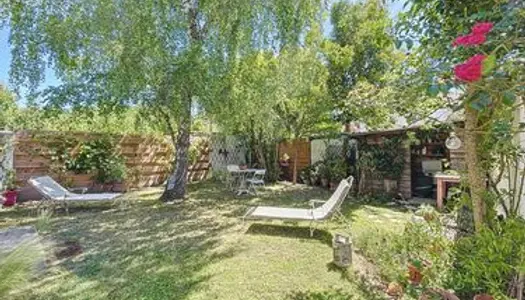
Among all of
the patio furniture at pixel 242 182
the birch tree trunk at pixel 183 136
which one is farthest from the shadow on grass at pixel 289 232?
the patio furniture at pixel 242 182

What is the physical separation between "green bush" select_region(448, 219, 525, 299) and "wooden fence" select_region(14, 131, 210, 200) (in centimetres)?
948

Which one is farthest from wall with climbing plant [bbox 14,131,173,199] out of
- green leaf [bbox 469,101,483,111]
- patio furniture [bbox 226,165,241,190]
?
green leaf [bbox 469,101,483,111]

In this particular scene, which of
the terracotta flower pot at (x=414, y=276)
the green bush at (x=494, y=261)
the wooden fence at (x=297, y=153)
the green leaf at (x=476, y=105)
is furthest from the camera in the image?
the wooden fence at (x=297, y=153)

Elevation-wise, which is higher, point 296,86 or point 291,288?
point 296,86

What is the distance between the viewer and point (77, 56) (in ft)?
24.0

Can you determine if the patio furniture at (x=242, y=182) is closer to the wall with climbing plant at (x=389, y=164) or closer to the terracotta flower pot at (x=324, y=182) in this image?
the terracotta flower pot at (x=324, y=182)

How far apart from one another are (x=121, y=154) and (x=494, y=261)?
10049mm

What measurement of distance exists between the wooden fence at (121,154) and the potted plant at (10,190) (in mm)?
370

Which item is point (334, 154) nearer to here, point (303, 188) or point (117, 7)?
point (303, 188)

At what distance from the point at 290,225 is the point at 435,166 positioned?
17.5 ft

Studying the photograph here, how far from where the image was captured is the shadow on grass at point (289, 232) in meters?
5.71

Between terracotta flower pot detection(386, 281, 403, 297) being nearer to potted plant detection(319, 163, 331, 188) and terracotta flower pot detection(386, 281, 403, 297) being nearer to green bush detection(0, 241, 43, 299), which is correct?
→ green bush detection(0, 241, 43, 299)

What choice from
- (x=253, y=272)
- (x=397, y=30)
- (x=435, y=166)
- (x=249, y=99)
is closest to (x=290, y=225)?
(x=253, y=272)

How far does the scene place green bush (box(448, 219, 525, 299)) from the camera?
280cm
